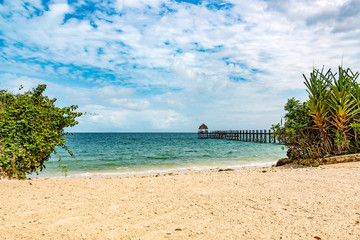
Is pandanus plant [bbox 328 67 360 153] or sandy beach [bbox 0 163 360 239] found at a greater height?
pandanus plant [bbox 328 67 360 153]

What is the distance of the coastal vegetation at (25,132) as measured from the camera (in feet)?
21.7

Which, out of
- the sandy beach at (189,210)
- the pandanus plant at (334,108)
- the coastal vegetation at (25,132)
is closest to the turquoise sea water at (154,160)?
the coastal vegetation at (25,132)

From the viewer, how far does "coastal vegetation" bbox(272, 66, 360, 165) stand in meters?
9.16

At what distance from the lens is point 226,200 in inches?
175

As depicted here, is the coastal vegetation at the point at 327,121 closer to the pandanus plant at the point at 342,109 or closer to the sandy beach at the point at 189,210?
the pandanus plant at the point at 342,109

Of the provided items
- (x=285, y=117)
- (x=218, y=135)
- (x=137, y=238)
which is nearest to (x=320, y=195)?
(x=137, y=238)

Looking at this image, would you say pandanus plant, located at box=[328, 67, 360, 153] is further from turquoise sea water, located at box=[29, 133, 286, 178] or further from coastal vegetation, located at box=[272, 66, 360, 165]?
turquoise sea water, located at box=[29, 133, 286, 178]

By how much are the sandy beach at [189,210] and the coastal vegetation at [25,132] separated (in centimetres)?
78

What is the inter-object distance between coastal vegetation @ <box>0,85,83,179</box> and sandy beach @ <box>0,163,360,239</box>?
784mm

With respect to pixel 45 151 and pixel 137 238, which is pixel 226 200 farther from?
pixel 45 151

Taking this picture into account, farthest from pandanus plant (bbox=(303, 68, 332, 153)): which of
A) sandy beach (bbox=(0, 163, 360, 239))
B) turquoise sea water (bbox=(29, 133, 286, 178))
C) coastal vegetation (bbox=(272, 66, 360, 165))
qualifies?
turquoise sea water (bbox=(29, 133, 286, 178))

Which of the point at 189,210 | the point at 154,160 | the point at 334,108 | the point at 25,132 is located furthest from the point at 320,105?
the point at 154,160

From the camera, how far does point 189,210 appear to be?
13.1 ft

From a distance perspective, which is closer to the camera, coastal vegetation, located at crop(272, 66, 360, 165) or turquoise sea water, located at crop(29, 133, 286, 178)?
coastal vegetation, located at crop(272, 66, 360, 165)
